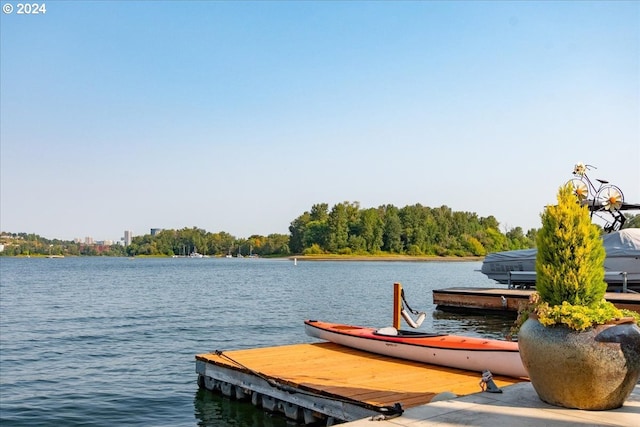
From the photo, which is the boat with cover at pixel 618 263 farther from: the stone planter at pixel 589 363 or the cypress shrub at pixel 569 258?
the stone planter at pixel 589 363

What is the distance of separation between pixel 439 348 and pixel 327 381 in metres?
2.60

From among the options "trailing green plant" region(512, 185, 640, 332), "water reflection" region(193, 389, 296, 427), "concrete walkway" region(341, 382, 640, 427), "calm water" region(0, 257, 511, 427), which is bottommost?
"calm water" region(0, 257, 511, 427)

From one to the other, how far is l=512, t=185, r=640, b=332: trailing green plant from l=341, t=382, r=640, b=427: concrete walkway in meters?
1.04

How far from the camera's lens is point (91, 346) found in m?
23.0

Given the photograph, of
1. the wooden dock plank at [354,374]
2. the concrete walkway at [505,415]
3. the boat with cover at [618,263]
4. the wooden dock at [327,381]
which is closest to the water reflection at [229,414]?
the wooden dock at [327,381]

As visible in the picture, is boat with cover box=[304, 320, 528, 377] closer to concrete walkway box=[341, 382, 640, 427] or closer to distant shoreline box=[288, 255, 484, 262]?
concrete walkway box=[341, 382, 640, 427]

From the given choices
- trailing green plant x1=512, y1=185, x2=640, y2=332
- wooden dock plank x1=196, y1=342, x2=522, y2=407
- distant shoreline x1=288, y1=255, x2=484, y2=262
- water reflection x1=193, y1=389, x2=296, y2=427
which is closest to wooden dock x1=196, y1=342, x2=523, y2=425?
wooden dock plank x1=196, y1=342, x2=522, y2=407

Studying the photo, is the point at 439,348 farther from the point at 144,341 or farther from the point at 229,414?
the point at 144,341

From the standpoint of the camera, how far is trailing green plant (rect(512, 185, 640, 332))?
7.16 metres

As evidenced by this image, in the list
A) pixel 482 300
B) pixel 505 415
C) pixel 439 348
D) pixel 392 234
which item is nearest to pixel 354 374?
pixel 439 348

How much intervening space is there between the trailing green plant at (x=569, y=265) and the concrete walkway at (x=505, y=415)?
104 cm

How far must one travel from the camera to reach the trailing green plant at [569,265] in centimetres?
716

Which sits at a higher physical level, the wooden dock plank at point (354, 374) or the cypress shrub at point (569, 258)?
the cypress shrub at point (569, 258)

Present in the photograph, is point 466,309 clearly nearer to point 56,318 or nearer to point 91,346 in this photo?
point 91,346
